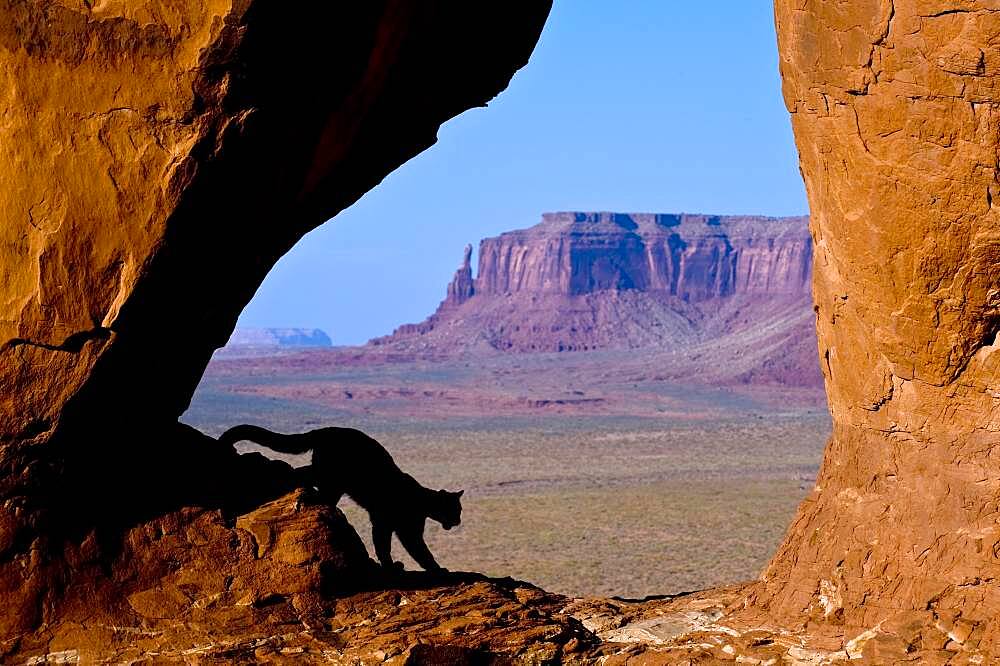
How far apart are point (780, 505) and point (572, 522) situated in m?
6.97

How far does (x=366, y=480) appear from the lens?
9578mm

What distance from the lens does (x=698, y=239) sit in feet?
481

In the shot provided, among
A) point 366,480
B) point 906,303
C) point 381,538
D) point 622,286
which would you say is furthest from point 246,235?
point 622,286

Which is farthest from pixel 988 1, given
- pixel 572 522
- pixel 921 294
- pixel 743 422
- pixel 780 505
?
pixel 743 422

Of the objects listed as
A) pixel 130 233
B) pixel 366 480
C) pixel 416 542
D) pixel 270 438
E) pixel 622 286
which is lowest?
pixel 416 542

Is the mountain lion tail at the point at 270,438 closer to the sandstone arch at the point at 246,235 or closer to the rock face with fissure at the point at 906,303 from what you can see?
the sandstone arch at the point at 246,235

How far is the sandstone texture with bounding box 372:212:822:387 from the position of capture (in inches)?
5118

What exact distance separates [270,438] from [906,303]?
14.8 feet

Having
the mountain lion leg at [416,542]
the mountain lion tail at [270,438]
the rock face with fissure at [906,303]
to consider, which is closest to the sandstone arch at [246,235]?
the rock face with fissure at [906,303]

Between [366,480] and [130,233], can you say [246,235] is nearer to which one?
[130,233]

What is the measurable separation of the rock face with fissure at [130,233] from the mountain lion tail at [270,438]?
639 millimetres

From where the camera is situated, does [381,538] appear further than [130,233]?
Yes

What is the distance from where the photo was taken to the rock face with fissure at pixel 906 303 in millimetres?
6844

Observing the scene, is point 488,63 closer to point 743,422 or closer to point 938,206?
point 938,206
